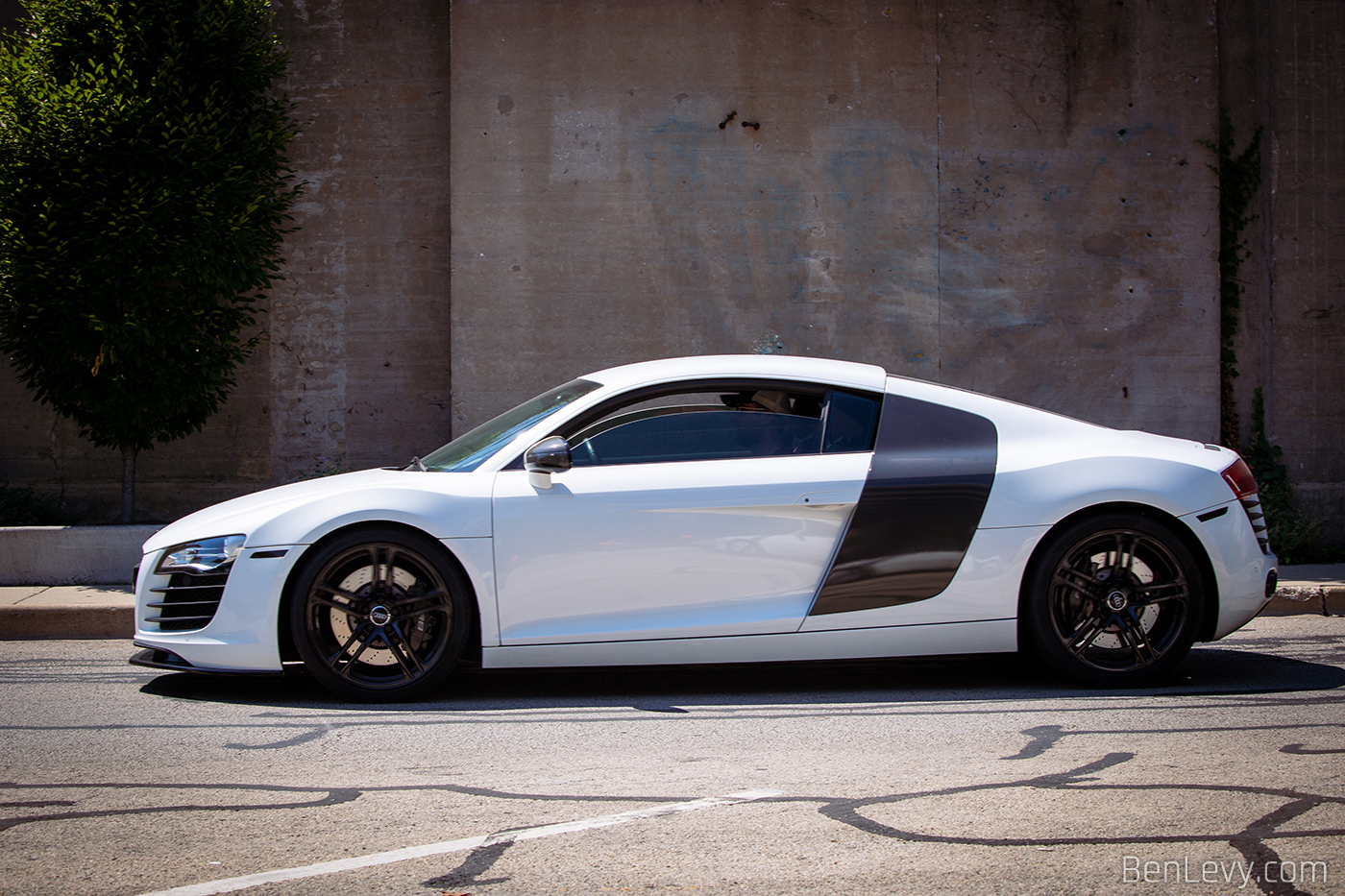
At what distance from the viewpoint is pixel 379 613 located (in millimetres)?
4559

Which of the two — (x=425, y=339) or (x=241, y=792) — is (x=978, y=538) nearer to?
(x=241, y=792)

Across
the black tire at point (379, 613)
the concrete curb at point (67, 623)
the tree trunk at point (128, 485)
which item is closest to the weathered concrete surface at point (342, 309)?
the tree trunk at point (128, 485)

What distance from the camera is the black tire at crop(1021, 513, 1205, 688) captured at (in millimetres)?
4664

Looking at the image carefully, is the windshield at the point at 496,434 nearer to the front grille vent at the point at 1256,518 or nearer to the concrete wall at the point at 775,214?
the front grille vent at the point at 1256,518

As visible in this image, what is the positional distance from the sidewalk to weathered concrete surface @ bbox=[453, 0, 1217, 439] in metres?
3.19

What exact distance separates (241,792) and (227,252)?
568 cm

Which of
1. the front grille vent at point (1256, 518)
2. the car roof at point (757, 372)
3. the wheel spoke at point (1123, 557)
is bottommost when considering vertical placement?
the wheel spoke at point (1123, 557)

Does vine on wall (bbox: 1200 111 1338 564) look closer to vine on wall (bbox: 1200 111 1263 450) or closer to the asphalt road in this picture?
vine on wall (bbox: 1200 111 1263 450)

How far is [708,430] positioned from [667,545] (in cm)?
58

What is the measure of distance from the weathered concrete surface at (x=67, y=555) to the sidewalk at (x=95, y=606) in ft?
0.32

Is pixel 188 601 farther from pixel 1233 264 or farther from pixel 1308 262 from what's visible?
pixel 1308 262

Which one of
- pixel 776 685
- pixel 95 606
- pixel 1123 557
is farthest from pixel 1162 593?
pixel 95 606

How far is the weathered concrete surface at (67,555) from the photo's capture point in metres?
7.55

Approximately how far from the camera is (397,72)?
10320 mm
